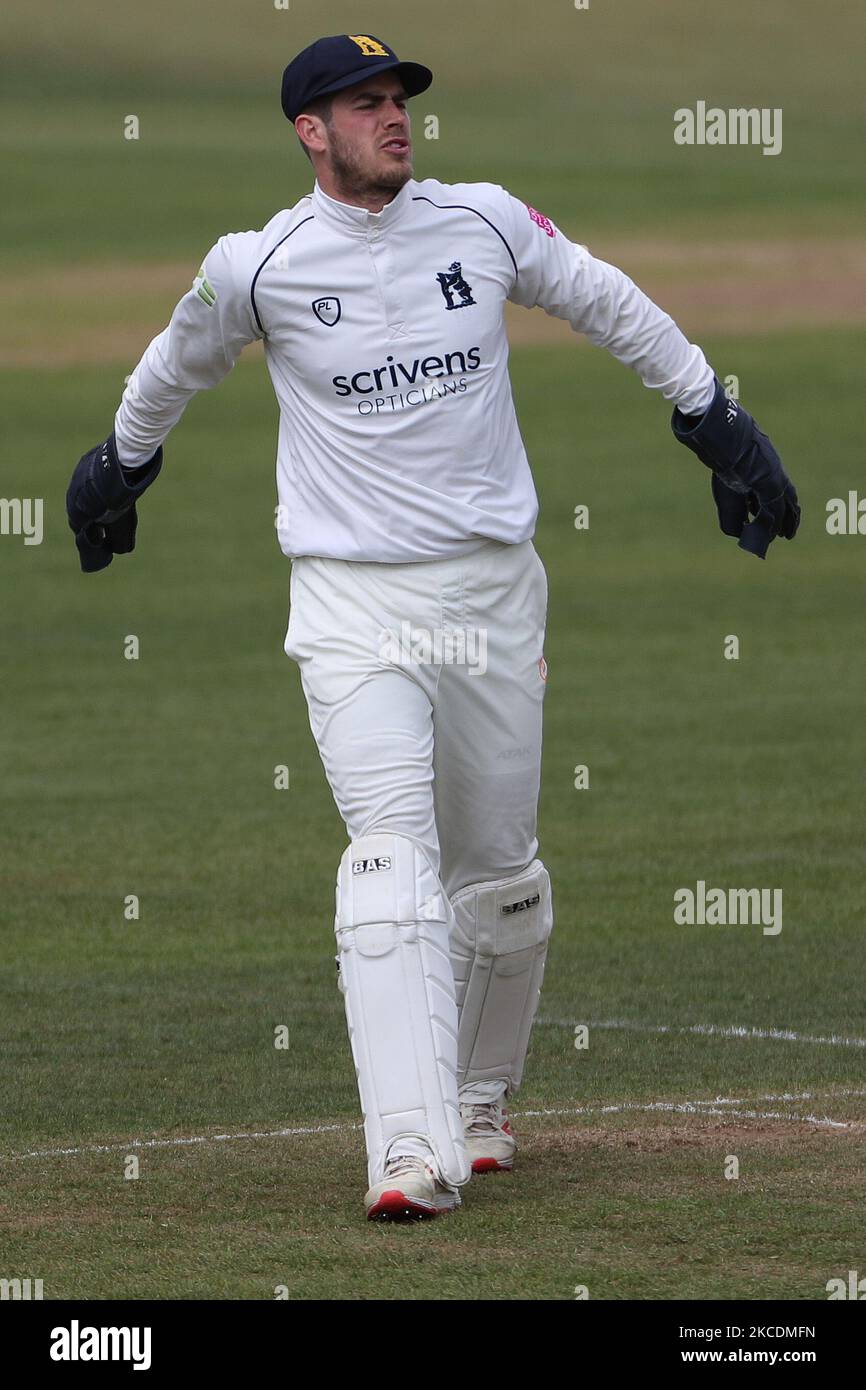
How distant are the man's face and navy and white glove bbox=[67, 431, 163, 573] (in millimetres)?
1049

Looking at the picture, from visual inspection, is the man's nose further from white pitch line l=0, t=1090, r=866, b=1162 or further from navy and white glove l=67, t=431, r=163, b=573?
white pitch line l=0, t=1090, r=866, b=1162

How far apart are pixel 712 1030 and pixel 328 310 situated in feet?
10.8

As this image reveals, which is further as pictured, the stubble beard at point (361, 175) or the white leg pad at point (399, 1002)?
the stubble beard at point (361, 175)

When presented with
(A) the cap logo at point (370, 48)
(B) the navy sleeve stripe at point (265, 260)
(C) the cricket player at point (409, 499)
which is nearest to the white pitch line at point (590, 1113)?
(C) the cricket player at point (409, 499)

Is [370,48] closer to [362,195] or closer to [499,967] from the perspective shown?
[362,195]

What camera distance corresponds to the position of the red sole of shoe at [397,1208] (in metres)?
6.05

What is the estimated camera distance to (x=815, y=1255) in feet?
18.8

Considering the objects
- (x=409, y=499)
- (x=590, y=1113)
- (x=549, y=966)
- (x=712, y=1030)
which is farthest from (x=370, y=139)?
(x=549, y=966)

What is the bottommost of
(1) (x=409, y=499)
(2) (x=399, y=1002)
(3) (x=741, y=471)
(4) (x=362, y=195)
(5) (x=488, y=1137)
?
(5) (x=488, y=1137)

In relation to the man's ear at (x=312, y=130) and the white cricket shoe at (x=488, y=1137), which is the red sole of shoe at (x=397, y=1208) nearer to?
the white cricket shoe at (x=488, y=1137)

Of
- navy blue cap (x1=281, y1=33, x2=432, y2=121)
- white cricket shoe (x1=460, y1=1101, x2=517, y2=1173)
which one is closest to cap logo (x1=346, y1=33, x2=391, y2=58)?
navy blue cap (x1=281, y1=33, x2=432, y2=121)

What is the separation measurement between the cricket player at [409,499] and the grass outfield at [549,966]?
504mm

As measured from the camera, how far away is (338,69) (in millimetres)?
6574

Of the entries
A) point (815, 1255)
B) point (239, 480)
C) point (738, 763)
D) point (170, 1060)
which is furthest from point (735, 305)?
point (815, 1255)
